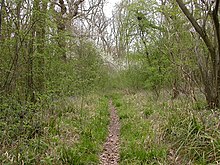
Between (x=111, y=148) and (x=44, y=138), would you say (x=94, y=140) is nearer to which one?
(x=111, y=148)

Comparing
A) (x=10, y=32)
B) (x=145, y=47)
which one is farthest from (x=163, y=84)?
(x=10, y=32)

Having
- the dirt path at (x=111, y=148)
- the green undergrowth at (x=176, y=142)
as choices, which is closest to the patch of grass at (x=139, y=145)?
the green undergrowth at (x=176, y=142)

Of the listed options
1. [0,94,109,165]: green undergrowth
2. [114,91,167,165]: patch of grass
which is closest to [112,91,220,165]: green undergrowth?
[114,91,167,165]: patch of grass

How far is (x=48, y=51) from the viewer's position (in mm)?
6508

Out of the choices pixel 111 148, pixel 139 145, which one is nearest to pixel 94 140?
pixel 111 148

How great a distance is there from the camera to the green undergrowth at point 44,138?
4.37 m

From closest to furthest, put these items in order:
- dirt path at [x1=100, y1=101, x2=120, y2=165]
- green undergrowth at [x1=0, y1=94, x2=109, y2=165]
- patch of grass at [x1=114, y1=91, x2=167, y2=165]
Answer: green undergrowth at [x1=0, y1=94, x2=109, y2=165]
patch of grass at [x1=114, y1=91, x2=167, y2=165]
dirt path at [x1=100, y1=101, x2=120, y2=165]

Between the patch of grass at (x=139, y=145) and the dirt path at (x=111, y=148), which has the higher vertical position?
the patch of grass at (x=139, y=145)

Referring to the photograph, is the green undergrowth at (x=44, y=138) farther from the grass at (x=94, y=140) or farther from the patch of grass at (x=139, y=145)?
the patch of grass at (x=139, y=145)

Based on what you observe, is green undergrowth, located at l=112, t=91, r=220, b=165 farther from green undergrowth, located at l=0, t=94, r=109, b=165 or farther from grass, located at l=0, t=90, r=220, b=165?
green undergrowth, located at l=0, t=94, r=109, b=165

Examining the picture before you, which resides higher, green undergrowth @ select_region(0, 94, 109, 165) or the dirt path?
green undergrowth @ select_region(0, 94, 109, 165)

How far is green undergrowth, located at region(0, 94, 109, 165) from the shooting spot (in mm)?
4367

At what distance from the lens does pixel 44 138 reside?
5211 millimetres

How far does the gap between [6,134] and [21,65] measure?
1.80 metres
